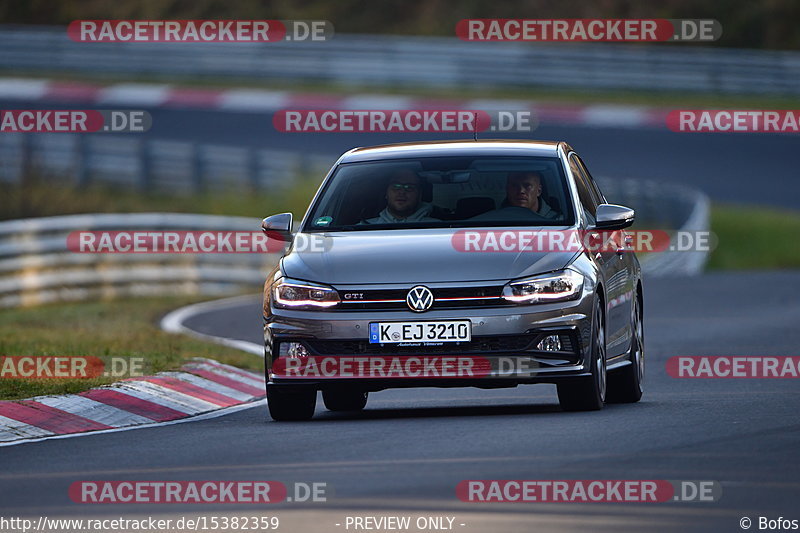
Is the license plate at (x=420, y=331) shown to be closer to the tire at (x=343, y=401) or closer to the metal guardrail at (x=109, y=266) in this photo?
the tire at (x=343, y=401)

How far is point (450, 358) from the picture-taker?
11.4 m

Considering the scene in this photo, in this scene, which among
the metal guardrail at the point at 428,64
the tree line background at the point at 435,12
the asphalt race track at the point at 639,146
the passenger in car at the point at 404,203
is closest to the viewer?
the passenger in car at the point at 404,203

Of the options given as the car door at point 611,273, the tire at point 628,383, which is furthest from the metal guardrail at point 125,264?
the car door at point 611,273

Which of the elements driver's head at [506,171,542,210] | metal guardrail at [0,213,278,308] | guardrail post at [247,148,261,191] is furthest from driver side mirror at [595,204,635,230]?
guardrail post at [247,148,261,191]

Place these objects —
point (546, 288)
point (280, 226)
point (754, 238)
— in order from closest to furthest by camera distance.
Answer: point (546, 288) < point (280, 226) < point (754, 238)

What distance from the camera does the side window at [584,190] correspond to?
1288 cm

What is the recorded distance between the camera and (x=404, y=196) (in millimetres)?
12531

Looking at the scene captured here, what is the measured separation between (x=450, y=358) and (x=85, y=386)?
3.01 meters

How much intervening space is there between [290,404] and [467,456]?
8.69 feet

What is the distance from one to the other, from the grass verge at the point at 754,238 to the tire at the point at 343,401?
58.1ft

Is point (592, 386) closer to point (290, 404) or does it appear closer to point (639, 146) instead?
point (290, 404)

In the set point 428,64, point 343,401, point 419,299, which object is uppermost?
point 428,64

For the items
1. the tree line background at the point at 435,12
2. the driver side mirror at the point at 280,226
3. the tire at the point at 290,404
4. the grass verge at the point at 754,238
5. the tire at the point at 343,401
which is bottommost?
the grass verge at the point at 754,238

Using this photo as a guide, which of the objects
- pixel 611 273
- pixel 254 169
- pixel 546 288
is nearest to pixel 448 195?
pixel 611 273
